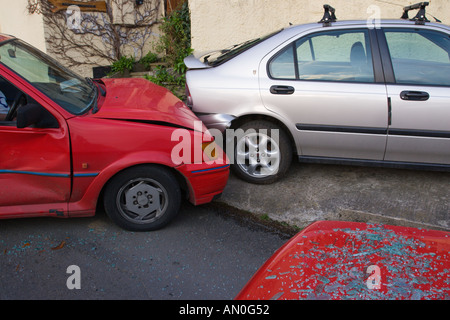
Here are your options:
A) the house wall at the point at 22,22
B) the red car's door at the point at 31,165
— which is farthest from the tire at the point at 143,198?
the house wall at the point at 22,22

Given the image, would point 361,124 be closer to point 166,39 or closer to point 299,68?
point 299,68

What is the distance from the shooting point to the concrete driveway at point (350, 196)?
421cm

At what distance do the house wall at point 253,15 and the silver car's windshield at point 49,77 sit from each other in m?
3.64

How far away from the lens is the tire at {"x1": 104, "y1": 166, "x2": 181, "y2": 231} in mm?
3762

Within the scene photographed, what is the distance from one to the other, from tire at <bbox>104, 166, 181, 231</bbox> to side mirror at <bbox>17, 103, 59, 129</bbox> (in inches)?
26.8

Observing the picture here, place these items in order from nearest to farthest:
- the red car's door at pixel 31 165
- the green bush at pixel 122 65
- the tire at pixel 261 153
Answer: the red car's door at pixel 31 165 → the tire at pixel 261 153 → the green bush at pixel 122 65

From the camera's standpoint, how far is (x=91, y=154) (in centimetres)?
364

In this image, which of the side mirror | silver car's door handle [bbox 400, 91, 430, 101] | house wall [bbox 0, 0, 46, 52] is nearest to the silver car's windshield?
the side mirror

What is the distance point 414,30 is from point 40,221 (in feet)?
13.1

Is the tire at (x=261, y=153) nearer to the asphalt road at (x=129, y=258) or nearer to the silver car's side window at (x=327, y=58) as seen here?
the silver car's side window at (x=327, y=58)

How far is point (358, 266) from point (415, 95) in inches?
113

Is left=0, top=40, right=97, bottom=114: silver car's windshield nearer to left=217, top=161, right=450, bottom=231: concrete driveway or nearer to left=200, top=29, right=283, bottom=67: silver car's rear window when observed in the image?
left=200, top=29, right=283, bottom=67: silver car's rear window
